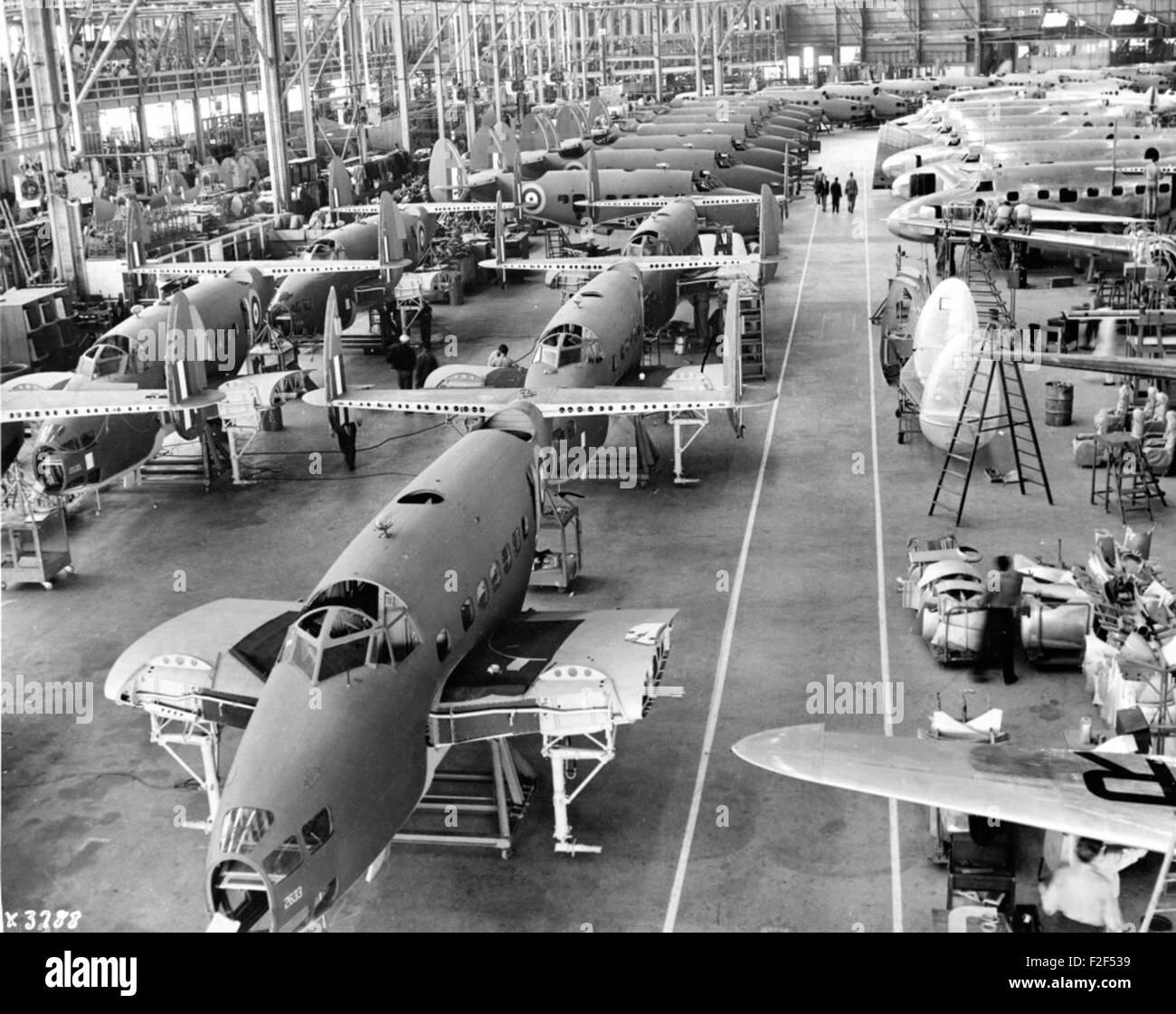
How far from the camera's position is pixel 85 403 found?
3077 centimetres

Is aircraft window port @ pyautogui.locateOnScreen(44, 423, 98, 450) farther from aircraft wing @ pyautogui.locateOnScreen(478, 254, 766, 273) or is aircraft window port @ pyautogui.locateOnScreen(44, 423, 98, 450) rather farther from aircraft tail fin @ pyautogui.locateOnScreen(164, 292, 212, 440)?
aircraft wing @ pyautogui.locateOnScreen(478, 254, 766, 273)

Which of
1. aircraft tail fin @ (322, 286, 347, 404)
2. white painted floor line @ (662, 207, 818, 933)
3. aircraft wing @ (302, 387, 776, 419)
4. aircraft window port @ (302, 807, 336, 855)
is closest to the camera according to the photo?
aircraft window port @ (302, 807, 336, 855)

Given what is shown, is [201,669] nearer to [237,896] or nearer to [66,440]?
[237,896]

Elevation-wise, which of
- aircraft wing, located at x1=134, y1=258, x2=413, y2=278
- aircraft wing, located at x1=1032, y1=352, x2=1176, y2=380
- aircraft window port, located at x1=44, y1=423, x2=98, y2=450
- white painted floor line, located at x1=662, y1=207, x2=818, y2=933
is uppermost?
aircraft wing, located at x1=1032, y1=352, x2=1176, y2=380

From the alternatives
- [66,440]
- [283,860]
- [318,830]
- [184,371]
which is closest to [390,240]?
[184,371]

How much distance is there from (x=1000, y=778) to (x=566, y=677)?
5561 mm

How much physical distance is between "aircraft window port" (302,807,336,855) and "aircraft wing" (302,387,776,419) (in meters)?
15.0

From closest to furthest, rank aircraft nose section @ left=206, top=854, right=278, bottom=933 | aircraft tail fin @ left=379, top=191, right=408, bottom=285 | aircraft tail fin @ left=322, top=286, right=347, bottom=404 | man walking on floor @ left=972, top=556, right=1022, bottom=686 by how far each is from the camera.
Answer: aircraft nose section @ left=206, top=854, right=278, bottom=933 < man walking on floor @ left=972, top=556, right=1022, bottom=686 < aircraft tail fin @ left=322, top=286, right=347, bottom=404 < aircraft tail fin @ left=379, top=191, right=408, bottom=285

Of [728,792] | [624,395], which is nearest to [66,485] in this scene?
[624,395]

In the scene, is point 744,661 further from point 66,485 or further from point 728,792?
point 66,485

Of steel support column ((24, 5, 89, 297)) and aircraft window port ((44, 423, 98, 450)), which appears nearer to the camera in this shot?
aircraft window port ((44, 423, 98, 450))

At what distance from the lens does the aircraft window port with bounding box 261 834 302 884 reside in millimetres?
14609

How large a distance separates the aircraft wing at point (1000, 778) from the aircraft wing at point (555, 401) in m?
15.4

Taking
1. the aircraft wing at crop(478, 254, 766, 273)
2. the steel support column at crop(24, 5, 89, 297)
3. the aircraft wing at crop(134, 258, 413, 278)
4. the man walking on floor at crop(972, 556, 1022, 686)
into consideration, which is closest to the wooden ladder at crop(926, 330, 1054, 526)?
the man walking on floor at crop(972, 556, 1022, 686)
